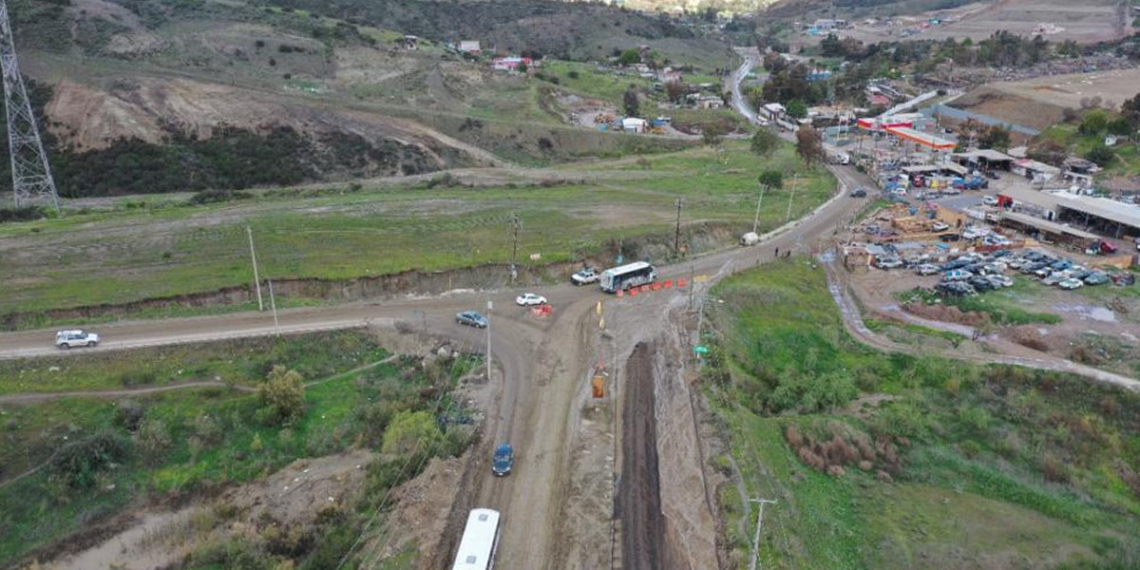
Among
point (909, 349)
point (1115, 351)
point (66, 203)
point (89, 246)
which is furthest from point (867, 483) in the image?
point (66, 203)

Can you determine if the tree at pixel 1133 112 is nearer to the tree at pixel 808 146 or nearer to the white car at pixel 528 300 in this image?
the tree at pixel 808 146

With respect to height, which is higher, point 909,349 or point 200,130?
point 200,130

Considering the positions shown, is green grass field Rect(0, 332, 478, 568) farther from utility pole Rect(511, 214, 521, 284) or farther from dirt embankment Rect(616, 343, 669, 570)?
utility pole Rect(511, 214, 521, 284)

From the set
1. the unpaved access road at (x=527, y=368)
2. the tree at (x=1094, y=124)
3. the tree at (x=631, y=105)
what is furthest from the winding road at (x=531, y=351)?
the tree at (x=631, y=105)

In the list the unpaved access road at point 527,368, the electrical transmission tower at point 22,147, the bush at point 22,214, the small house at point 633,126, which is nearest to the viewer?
the unpaved access road at point 527,368

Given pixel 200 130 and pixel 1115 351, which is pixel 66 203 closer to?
pixel 200 130
